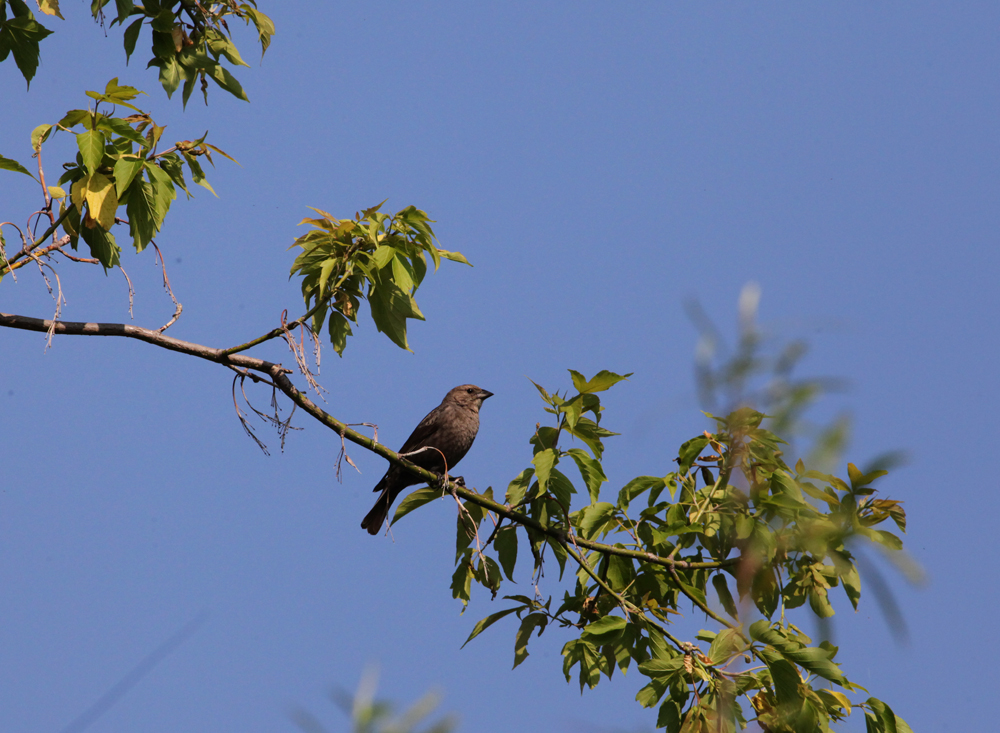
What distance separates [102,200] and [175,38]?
4.21 feet

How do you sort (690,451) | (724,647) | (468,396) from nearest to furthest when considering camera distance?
1. (724,647)
2. (690,451)
3. (468,396)

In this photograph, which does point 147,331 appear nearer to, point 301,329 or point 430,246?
point 301,329

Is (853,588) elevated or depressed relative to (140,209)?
elevated

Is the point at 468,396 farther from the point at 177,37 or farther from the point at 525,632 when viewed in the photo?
the point at 177,37

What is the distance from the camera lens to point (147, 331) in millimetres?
4191

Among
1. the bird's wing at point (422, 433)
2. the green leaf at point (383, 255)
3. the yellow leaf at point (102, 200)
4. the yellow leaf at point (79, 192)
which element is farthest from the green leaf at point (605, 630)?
the bird's wing at point (422, 433)

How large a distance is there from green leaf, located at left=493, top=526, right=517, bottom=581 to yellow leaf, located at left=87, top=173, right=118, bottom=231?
2.49 m

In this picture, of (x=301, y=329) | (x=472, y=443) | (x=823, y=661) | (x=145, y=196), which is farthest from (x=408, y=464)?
(x=472, y=443)

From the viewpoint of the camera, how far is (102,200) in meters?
3.96

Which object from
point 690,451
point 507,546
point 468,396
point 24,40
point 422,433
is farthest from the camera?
point 468,396

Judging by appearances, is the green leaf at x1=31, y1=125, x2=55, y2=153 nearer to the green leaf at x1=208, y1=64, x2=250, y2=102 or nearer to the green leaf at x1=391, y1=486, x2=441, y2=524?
the green leaf at x1=208, y1=64, x2=250, y2=102

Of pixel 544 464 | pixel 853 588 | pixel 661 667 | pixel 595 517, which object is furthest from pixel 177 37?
pixel 853 588

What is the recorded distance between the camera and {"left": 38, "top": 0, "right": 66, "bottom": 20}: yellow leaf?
14.3 ft

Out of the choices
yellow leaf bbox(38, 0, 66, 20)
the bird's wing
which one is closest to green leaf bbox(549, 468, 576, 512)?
yellow leaf bbox(38, 0, 66, 20)
